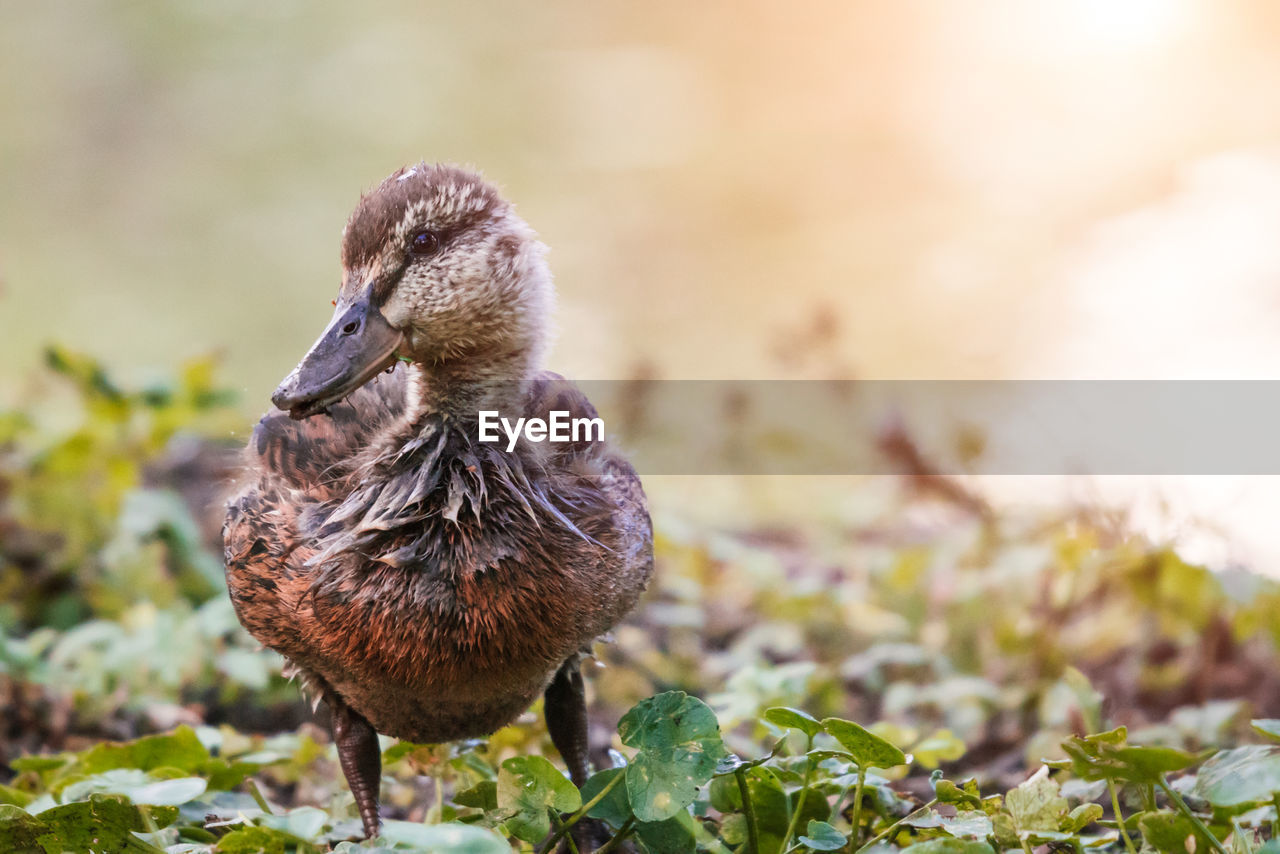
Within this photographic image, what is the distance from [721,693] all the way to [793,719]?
134cm

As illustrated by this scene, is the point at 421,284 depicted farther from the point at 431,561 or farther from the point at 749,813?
the point at 749,813

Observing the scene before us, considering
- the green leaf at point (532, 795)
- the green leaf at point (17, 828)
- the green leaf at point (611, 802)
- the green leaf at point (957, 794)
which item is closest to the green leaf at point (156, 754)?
the green leaf at point (17, 828)

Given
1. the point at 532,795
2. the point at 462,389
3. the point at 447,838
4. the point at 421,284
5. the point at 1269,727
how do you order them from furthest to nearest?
the point at 462,389 < the point at 421,284 < the point at 532,795 < the point at 1269,727 < the point at 447,838

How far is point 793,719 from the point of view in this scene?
2006mm

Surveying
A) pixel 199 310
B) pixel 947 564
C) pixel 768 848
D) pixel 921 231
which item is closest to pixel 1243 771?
pixel 768 848

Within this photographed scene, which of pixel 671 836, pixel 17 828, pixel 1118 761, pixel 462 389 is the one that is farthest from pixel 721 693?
pixel 17 828

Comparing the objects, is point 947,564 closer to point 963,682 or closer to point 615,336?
point 963,682

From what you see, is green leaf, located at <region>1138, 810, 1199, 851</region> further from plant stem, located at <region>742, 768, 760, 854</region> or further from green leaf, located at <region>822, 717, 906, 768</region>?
plant stem, located at <region>742, 768, 760, 854</region>

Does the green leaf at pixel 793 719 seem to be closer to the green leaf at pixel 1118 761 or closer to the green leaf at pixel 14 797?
the green leaf at pixel 1118 761

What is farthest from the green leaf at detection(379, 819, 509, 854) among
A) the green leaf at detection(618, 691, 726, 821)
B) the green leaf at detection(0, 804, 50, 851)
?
the green leaf at detection(0, 804, 50, 851)

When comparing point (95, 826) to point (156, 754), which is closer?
point (95, 826)

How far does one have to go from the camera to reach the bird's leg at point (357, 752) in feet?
7.84

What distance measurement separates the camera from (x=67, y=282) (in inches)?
328

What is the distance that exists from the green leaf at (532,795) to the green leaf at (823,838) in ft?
1.27
